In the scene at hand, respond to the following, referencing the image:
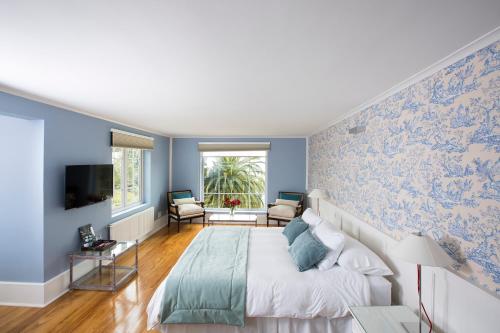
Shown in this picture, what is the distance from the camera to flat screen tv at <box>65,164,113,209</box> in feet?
9.55

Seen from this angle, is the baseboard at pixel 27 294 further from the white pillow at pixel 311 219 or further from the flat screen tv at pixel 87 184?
the white pillow at pixel 311 219

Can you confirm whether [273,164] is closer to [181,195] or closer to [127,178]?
[181,195]

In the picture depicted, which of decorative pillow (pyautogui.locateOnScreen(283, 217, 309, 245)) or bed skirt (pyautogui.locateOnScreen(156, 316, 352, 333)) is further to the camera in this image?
decorative pillow (pyautogui.locateOnScreen(283, 217, 309, 245))

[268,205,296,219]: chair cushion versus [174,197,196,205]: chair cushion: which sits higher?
[174,197,196,205]: chair cushion

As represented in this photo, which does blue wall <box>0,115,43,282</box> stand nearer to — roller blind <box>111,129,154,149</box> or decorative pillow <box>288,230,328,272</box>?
roller blind <box>111,129,154,149</box>

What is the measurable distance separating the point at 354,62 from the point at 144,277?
12.0ft

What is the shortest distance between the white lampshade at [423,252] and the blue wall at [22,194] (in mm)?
3588

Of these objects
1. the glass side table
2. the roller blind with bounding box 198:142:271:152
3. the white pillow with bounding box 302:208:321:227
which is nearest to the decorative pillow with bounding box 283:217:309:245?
the white pillow with bounding box 302:208:321:227

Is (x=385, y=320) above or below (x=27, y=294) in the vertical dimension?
above

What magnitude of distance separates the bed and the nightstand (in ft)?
0.62

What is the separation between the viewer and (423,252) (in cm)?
139

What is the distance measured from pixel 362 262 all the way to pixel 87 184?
3490 millimetres

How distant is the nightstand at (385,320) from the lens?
62.2 inches

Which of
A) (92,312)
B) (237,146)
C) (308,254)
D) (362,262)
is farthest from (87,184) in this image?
(237,146)
